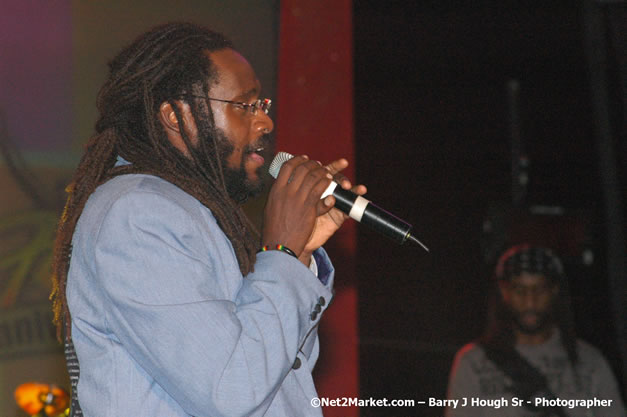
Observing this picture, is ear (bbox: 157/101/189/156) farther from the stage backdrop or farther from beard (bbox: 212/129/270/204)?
the stage backdrop

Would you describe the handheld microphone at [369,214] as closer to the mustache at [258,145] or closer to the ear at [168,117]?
the mustache at [258,145]

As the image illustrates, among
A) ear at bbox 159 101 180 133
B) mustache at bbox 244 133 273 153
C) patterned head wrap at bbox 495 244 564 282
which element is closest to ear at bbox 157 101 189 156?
Answer: ear at bbox 159 101 180 133

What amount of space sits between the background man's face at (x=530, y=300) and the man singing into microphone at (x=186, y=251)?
6.45 ft

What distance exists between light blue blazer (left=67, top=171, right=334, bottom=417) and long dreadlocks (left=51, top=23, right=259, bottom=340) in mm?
90

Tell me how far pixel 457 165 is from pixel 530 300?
2126 millimetres

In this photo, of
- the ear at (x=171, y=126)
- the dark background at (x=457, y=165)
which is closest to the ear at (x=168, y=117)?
the ear at (x=171, y=126)

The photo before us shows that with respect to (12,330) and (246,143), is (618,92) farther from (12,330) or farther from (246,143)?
(12,330)

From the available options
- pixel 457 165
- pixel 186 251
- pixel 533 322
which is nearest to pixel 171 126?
pixel 186 251

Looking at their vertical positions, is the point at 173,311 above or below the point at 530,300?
above

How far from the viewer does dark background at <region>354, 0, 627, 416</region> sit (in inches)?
191

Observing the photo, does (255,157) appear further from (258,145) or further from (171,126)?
(171,126)

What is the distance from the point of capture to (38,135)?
10.2ft

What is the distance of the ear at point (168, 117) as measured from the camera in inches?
58.4

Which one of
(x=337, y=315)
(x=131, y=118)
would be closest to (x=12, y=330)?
(x=337, y=315)
